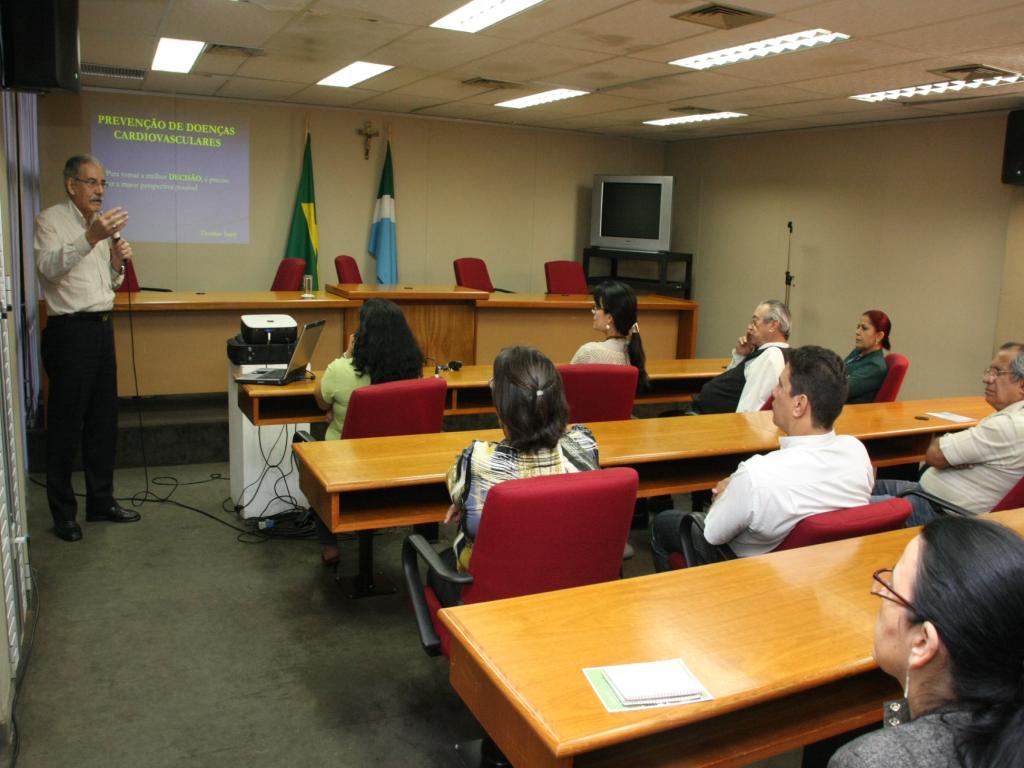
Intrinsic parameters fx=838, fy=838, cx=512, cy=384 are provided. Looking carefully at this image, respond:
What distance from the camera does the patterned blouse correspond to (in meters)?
2.22

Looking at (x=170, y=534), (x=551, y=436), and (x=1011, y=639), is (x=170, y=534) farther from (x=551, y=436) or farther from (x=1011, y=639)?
(x=1011, y=639)

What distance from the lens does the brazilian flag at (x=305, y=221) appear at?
854 centimetres

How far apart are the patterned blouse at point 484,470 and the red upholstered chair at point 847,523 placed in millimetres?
618

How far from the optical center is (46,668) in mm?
2787

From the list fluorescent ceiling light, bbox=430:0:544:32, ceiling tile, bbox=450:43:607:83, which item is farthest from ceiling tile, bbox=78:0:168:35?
A: ceiling tile, bbox=450:43:607:83

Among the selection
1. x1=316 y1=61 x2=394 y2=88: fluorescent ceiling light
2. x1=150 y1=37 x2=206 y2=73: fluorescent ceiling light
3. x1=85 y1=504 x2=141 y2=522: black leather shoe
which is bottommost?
x1=85 y1=504 x2=141 y2=522: black leather shoe

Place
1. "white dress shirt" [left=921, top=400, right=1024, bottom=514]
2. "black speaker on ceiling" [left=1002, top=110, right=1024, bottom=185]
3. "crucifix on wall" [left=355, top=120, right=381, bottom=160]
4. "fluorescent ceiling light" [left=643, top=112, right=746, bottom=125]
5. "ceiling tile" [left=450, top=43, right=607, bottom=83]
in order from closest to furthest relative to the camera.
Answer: "white dress shirt" [left=921, top=400, right=1024, bottom=514]
"ceiling tile" [left=450, top=43, right=607, bottom=83]
"black speaker on ceiling" [left=1002, top=110, right=1024, bottom=185]
"fluorescent ceiling light" [left=643, top=112, right=746, bottom=125]
"crucifix on wall" [left=355, top=120, right=381, bottom=160]

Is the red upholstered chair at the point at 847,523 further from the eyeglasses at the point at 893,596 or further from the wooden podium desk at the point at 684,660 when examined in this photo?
the eyeglasses at the point at 893,596

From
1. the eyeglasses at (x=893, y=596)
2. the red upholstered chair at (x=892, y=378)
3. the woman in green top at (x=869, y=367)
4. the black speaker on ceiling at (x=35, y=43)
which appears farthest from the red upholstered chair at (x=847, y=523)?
the black speaker on ceiling at (x=35, y=43)

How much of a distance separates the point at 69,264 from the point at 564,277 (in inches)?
204

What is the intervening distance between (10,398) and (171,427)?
8.49ft

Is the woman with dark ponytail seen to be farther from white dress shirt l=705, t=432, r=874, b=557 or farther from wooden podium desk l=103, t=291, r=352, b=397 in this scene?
wooden podium desk l=103, t=291, r=352, b=397

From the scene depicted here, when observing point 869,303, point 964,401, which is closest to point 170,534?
point 964,401

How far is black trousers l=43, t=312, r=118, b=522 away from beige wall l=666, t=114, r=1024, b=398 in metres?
6.65
